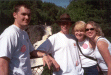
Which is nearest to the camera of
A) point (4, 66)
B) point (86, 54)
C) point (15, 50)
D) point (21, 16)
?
point (4, 66)

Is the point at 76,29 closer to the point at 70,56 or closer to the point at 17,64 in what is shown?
the point at 70,56

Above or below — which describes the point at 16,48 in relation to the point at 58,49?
above

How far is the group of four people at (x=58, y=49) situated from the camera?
4.30 feet

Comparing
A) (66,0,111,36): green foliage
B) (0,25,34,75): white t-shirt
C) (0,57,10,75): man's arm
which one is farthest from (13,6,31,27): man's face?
(66,0,111,36): green foliage

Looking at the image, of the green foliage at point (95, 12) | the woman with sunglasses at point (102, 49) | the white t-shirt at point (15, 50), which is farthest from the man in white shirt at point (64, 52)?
the green foliage at point (95, 12)

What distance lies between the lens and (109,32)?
497 inches

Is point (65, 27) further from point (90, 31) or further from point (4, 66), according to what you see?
point (4, 66)

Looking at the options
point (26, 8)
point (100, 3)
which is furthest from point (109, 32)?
point (26, 8)

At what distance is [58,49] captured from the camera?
2.05 m

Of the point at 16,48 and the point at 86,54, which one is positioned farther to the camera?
the point at 86,54

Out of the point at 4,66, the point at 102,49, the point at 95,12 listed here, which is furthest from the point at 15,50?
the point at 95,12

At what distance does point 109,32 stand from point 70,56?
39.8 feet

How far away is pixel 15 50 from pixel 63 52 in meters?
0.91

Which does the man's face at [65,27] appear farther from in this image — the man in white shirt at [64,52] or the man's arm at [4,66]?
the man's arm at [4,66]
